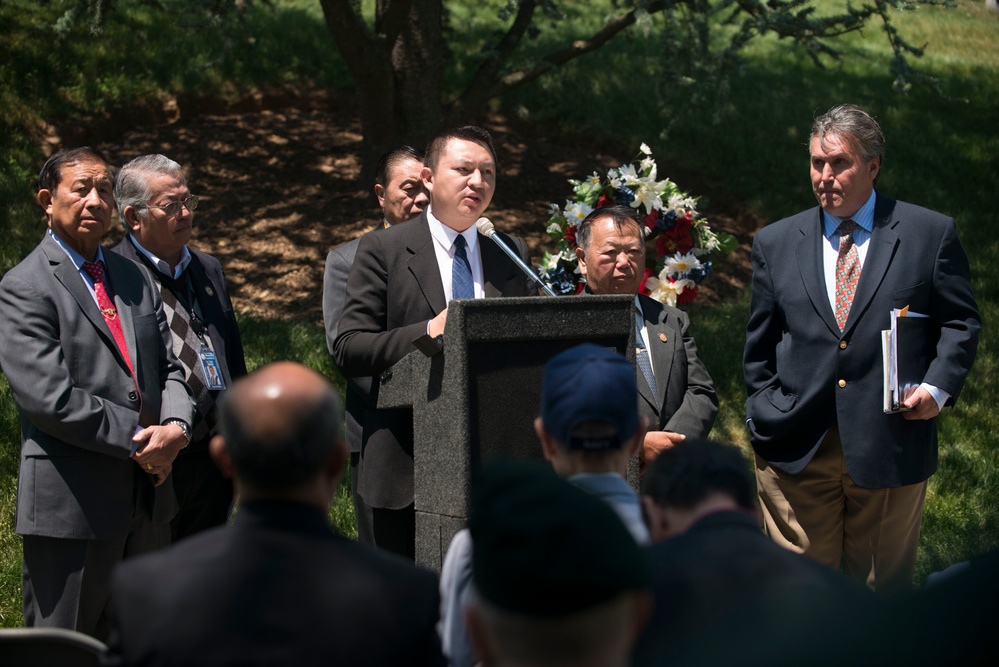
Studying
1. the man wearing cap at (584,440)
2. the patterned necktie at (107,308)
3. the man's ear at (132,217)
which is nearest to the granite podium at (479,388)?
the man wearing cap at (584,440)

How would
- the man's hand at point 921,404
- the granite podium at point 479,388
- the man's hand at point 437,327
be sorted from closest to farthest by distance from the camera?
the granite podium at point 479,388 → the man's hand at point 437,327 → the man's hand at point 921,404

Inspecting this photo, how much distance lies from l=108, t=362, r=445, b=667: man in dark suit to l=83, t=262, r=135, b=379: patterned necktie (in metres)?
2.17

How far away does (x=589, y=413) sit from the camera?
249cm

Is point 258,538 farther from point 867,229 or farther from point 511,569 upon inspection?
point 867,229

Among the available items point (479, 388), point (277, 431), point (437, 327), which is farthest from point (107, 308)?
point (277, 431)

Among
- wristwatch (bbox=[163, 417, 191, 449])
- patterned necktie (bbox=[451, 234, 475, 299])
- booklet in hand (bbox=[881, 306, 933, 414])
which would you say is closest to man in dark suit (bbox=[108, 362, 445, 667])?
patterned necktie (bbox=[451, 234, 475, 299])

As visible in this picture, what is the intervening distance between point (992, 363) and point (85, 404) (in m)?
7.54

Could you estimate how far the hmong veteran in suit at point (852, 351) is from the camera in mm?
4605

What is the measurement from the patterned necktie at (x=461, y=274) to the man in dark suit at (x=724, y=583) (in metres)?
1.75

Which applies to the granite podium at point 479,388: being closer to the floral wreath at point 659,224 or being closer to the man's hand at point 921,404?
the man's hand at point 921,404

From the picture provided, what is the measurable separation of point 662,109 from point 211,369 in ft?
31.6

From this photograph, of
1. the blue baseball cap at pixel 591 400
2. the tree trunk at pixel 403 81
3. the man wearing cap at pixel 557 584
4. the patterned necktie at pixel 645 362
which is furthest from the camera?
the tree trunk at pixel 403 81

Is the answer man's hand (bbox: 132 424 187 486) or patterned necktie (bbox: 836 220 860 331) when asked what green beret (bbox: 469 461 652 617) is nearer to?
man's hand (bbox: 132 424 187 486)

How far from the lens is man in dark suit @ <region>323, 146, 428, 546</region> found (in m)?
4.75
